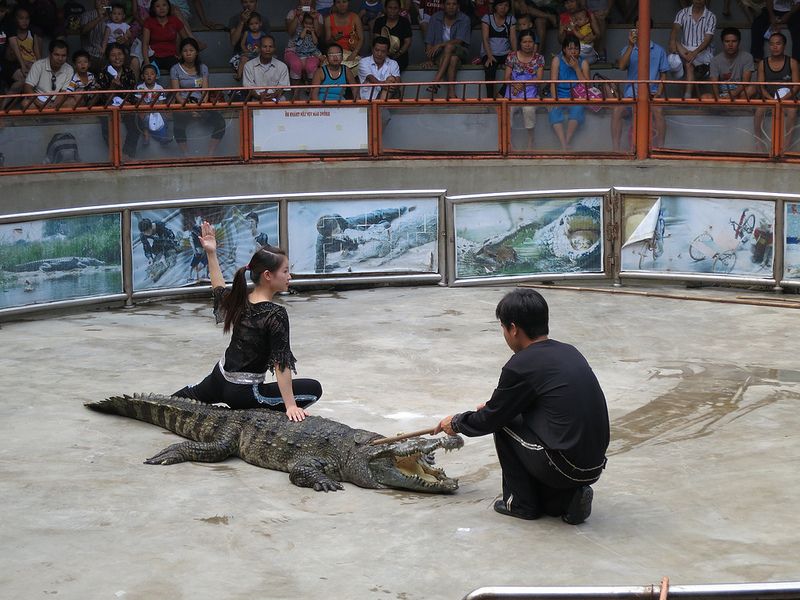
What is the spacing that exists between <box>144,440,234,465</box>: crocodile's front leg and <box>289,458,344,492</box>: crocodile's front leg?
1.96ft

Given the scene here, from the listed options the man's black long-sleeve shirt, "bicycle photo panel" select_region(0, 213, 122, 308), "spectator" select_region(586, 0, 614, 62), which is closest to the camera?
the man's black long-sleeve shirt

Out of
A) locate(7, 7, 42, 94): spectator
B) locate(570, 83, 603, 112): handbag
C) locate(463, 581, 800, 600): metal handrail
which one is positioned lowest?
locate(463, 581, 800, 600): metal handrail

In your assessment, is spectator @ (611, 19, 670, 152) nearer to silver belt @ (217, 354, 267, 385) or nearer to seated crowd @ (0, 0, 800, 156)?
seated crowd @ (0, 0, 800, 156)

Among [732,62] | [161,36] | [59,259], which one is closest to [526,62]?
[732,62]

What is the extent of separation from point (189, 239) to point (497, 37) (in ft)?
18.5

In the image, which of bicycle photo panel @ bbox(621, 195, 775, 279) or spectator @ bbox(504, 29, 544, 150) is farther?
spectator @ bbox(504, 29, 544, 150)

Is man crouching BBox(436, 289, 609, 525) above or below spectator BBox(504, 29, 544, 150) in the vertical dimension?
below

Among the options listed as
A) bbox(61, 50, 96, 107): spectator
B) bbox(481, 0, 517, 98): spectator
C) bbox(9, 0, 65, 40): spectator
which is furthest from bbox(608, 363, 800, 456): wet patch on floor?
bbox(9, 0, 65, 40): spectator

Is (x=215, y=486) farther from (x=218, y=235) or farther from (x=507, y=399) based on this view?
(x=218, y=235)

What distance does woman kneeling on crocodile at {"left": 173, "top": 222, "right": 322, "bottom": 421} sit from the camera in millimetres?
7898

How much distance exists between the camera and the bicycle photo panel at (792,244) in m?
Answer: 13.2

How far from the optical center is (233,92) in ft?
47.4

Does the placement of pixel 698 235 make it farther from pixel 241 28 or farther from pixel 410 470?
pixel 410 470

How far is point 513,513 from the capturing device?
6809 mm
